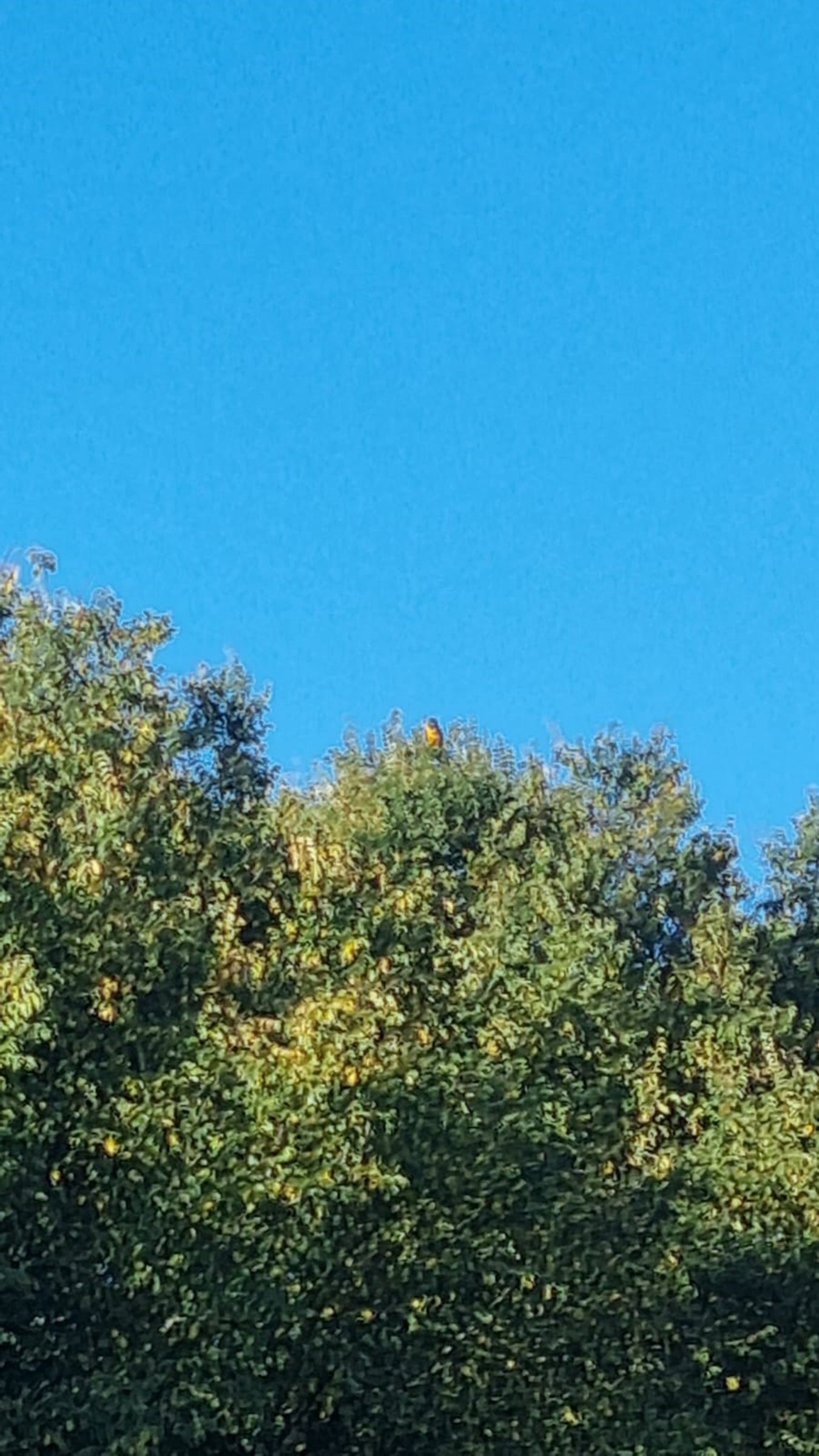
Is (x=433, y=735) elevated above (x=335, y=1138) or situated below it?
above

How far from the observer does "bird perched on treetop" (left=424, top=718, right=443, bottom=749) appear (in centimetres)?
4012

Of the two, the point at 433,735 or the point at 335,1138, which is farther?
the point at 433,735

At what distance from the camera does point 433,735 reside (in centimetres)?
4044

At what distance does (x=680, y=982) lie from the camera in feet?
118

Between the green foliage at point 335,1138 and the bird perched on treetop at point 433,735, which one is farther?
the bird perched on treetop at point 433,735

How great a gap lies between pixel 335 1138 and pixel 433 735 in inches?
517

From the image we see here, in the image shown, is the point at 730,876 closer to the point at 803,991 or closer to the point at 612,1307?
the point at 803,991

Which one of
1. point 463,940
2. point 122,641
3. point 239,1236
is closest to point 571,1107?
point 463,940

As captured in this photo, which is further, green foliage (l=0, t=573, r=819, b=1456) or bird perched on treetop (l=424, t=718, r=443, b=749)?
bird perched on treetop (l=424, t=718, r=443, b=749)

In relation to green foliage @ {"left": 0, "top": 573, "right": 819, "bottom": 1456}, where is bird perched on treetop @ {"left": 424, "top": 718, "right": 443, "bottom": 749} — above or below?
above

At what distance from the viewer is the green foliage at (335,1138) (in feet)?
92.0

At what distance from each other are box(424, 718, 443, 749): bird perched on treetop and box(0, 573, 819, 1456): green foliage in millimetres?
4142

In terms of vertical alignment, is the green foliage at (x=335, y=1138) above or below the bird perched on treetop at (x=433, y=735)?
below

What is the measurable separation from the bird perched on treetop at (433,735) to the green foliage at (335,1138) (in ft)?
13.6
